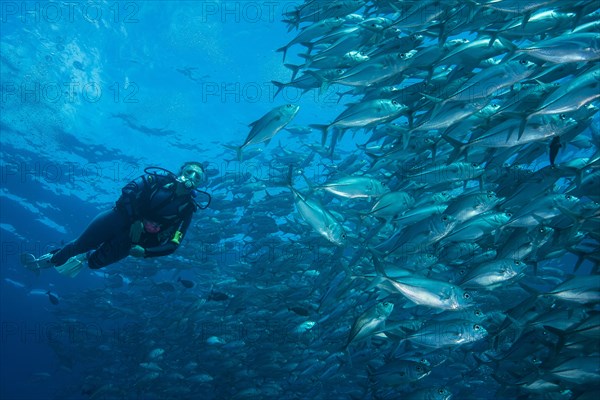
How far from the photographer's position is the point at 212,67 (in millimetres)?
15992

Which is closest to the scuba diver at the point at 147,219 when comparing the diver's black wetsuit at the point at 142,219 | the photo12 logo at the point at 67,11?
the diver's black wetsuit at the point at 142,219

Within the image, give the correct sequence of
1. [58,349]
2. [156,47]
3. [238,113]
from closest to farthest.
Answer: [156,47] → [238,113] → [58,349]

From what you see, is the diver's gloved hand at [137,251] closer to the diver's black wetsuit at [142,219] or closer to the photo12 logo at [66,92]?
the diver's black wetsuit at [142,219]

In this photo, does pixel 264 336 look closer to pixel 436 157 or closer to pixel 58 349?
pixel 436 157

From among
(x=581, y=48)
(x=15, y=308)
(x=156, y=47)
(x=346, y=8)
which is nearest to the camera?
(x=581, y=48)

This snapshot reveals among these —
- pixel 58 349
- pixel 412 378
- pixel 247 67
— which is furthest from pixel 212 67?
pixel 58 349

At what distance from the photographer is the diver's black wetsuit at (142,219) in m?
5.54

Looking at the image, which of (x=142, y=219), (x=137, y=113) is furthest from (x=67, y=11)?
(x=142, y=219)

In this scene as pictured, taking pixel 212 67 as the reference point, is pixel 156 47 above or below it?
above

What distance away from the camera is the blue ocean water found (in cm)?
1361

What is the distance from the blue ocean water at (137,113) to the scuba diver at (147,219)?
4.39 m

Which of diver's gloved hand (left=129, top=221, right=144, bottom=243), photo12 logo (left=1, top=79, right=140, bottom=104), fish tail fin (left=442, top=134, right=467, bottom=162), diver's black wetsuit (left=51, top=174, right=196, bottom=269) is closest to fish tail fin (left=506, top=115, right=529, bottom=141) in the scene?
fish tail fin (left=442, top=134, right=467, bottom=162)

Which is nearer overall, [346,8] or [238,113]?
[346,8]

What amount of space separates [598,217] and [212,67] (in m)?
15.3
